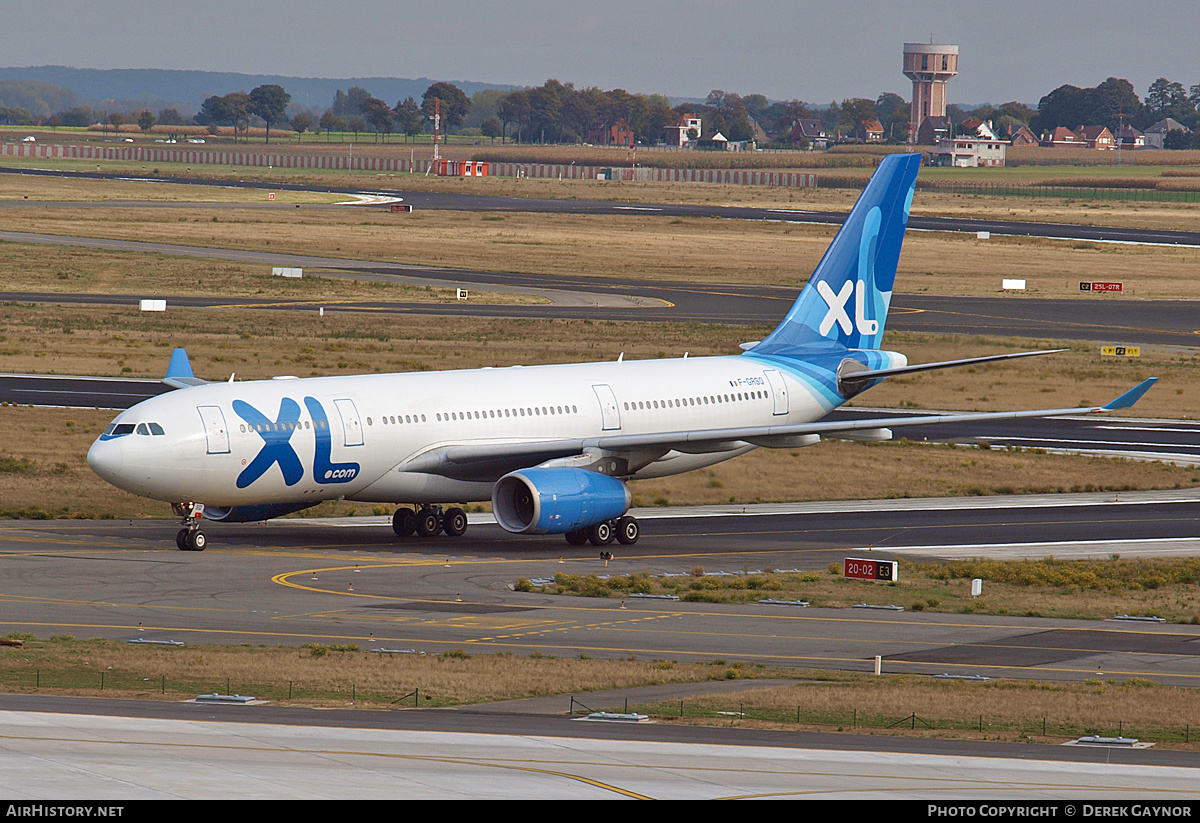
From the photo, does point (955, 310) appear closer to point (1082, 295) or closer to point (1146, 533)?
point (1082, 295)

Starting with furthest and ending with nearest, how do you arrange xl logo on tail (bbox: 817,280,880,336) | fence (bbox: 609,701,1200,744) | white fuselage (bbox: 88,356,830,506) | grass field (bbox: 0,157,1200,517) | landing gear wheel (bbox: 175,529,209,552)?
1. grass field (bbox: 0,157,1200,517)
2. xl logo on tail (bbox: 817,280,880,336)
3. landing gear wheel (bbox: 175,529,209,552)
4. white fuselage (bbox: 88,356,830,506)
5. fence (bbox: 609,701,1200,744)

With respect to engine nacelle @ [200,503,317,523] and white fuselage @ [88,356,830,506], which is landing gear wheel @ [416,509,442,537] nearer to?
white fuselage @ [88,356,830,506]

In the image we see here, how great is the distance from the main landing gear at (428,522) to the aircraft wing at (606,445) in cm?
271

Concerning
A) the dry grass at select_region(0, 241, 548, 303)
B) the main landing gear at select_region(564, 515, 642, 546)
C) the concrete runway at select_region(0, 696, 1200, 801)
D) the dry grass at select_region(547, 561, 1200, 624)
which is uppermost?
the dry grass at select_region(0, 241, 548, 303)

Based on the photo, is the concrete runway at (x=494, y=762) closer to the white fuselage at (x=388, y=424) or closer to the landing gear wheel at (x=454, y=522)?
the white fuselage at (x=388, y=424)

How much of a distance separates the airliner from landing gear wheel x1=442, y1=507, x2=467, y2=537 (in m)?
0.07

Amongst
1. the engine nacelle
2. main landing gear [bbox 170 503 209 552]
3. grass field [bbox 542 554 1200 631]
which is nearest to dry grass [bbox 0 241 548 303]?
the engine nacelle

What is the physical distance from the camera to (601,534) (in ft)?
161

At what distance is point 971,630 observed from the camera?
38625 millimetres

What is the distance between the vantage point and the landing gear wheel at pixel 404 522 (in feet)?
165

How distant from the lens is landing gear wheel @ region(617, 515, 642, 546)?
49.6 m

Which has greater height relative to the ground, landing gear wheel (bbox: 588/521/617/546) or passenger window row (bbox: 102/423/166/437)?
passenger window row (bbox: 102/423/166/437)

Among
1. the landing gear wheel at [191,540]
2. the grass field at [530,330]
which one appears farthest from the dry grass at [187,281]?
the landing gear wheel at [191,540]
